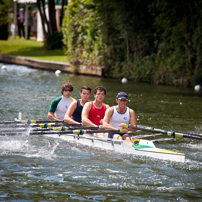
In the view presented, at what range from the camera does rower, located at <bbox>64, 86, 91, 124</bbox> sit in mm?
11219

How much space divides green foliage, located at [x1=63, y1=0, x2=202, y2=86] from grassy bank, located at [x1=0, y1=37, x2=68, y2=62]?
17.4ft

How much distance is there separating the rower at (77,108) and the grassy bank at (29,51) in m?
21.3

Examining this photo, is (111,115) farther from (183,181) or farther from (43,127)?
(183,181)

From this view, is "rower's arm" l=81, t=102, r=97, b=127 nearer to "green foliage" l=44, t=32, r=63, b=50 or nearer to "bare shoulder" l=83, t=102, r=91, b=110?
"bare shoulder" l=83, t=102, r=91, b=110

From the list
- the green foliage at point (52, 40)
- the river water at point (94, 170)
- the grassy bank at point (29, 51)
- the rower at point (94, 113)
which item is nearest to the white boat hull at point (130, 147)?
the river water at point (94, 170)

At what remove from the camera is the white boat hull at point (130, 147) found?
927 centimetres

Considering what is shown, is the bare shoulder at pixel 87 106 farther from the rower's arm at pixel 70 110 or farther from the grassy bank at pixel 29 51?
the grassy bank at pixel 29 51

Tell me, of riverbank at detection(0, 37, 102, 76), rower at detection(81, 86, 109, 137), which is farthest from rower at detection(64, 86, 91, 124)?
riverbank at detection(0, 37, 102, 76)

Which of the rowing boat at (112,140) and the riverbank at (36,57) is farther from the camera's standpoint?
the riverbank at (36,57)

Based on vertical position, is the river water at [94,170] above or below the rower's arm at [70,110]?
below

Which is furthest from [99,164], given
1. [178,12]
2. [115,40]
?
[115,40]

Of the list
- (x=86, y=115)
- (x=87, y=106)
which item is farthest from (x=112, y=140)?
(x=87, y=106)

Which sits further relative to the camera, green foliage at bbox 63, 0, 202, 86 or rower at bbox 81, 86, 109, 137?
green foliage at bbox 63, 0, 202, 86

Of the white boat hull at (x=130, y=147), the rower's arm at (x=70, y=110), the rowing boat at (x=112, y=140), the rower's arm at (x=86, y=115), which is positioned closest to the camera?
the white boat hull at (x=130, y=147)
